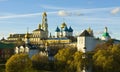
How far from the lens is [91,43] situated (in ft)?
273

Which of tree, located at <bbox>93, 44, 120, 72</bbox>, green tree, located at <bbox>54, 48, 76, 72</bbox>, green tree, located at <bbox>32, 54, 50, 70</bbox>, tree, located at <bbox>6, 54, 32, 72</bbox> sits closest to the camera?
tree, located at <bbox>6, 54, 32, 72</bbox>

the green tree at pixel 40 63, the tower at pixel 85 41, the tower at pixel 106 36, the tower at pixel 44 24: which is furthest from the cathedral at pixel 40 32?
the green tree at pixel 40 63

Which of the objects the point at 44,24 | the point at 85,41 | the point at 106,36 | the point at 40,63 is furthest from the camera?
the point at 44,24

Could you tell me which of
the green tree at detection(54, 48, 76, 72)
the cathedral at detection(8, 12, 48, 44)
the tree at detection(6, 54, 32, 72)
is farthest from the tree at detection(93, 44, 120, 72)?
the cathedral at detection(8, 12, 48, 44)

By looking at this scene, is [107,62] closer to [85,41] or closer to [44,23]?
[85,41]

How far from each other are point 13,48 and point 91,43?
15.7 meters

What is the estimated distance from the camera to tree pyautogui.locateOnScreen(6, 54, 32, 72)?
50.1 meters

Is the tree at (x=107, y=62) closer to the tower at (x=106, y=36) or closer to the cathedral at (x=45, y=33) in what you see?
the tower at (x=106, y=36)

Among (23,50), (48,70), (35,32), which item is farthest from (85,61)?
(35,32)

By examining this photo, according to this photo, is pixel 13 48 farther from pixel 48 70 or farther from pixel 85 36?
pixel 48 70

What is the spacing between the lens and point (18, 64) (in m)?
50.5

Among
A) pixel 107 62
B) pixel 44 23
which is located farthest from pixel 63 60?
pixel 44 23

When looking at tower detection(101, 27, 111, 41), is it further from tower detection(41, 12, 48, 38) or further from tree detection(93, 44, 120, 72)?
tree detection(93, 44, 120, 72)

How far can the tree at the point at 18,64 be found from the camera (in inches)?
1974
